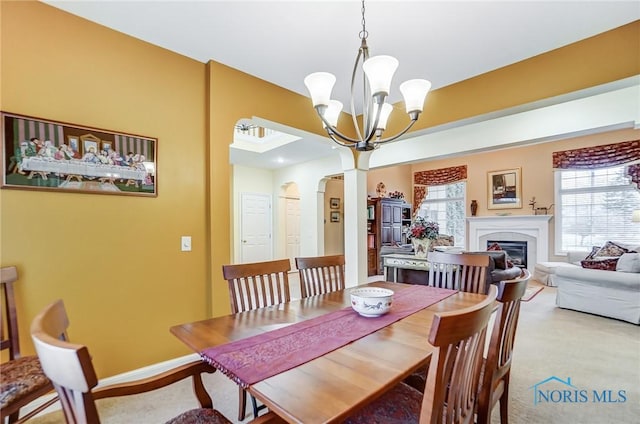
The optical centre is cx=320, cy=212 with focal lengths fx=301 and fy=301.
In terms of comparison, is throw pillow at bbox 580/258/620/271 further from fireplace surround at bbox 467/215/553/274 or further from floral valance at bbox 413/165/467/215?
floral valance at bbox 413/165/467/215

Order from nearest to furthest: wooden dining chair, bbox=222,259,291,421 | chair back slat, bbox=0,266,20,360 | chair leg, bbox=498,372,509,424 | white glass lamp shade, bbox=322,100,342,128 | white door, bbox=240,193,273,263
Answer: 1. chair leg, bbox=498,372,509,424
2. chair back slat, bbox=0,266,20,360
3. wooden dining chair, bbox=222,259,291,421
4. white glass lamp shade, bbox=322,100,342,128
5. white door, bbox=240,193,273,263

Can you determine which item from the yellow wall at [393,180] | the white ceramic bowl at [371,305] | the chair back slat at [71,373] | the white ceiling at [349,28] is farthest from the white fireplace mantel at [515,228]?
the chair back slat at [71,373]

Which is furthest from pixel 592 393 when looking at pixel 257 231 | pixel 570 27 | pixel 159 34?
pixel 257 231

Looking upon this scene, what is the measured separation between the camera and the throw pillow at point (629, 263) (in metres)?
3.61

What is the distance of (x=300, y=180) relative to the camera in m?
6.72

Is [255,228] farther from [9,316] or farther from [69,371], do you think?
[69,371]

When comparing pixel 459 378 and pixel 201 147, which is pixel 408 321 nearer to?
pixel 459 378

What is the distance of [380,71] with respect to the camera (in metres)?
1.60

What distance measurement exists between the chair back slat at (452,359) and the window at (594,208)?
7125 mm

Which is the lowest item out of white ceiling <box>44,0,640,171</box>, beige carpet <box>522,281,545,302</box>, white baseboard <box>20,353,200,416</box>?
beige carpet <box>522,281,545,302</box>

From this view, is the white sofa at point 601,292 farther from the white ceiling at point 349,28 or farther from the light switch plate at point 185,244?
the light switch plate at point 185,244

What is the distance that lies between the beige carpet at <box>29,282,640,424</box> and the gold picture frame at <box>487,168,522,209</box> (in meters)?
3.96

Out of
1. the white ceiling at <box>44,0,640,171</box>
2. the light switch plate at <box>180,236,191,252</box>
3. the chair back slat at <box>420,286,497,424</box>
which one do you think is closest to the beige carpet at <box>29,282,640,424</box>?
the light switch plate at <box>180,236,191,252</box>

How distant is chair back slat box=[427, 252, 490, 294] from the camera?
7.63 feet
